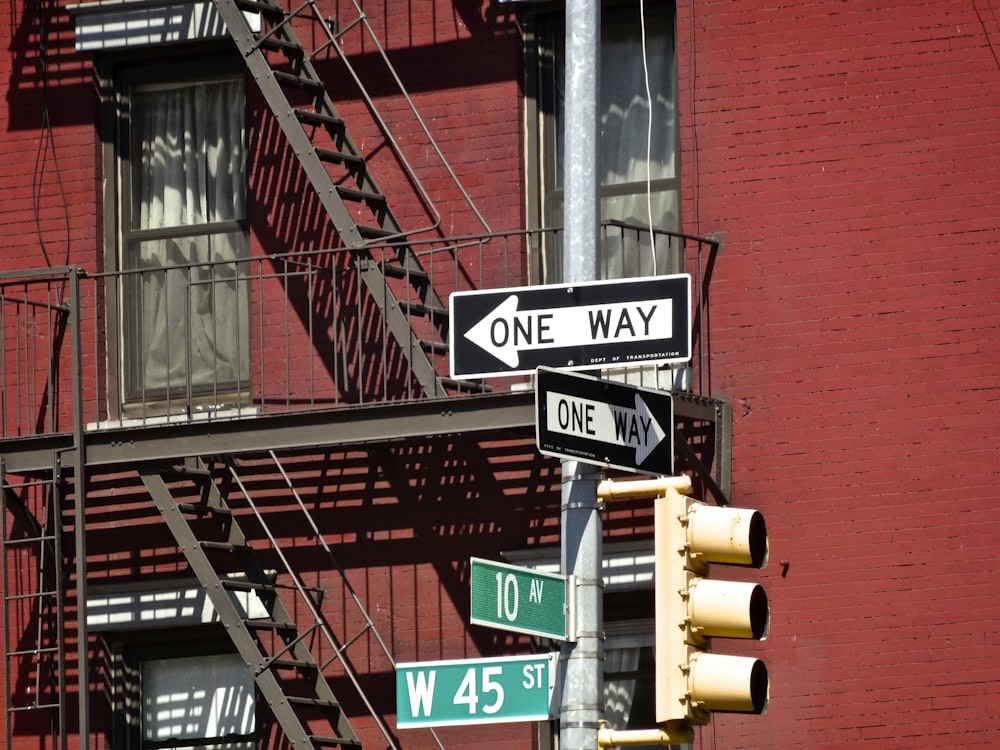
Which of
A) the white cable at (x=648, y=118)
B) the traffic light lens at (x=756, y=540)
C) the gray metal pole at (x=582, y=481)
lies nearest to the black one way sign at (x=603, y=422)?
the gray metal pole at (x=582, y=481)

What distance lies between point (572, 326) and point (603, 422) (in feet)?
1.43

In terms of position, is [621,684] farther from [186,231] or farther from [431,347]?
[186,231]

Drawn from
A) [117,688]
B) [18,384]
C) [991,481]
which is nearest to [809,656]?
[991,481]

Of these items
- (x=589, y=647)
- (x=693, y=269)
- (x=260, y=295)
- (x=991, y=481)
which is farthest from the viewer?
(x=260, y=295)

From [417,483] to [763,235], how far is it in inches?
108

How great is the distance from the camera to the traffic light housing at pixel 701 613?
714 centimetres

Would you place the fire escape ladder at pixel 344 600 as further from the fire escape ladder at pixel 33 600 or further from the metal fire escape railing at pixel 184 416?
the fire escape ladder at pixel 33 600

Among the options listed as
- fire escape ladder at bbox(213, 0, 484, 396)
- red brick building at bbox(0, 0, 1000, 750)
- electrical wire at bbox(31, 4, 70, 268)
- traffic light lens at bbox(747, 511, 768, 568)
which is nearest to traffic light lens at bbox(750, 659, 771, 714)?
traffic light lens at bbox(747, 511, 768, 568)

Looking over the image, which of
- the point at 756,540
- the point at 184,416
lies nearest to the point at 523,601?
the point at 756,540

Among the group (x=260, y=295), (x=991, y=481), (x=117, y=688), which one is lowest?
(x=117, y=688)

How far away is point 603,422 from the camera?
780 centimetres

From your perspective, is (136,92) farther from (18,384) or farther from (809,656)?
(809,656)

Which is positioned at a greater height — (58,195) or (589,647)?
(58,195)

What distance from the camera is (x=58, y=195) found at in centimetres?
1352
